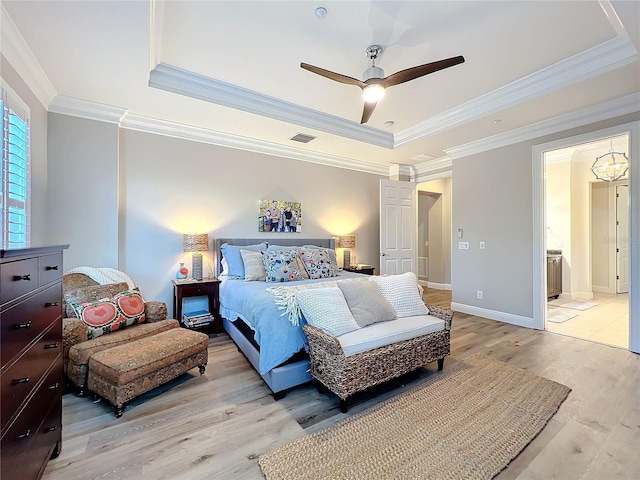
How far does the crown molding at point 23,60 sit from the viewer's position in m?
1.97

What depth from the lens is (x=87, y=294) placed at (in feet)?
8.66

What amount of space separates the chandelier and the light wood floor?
3.45 meters

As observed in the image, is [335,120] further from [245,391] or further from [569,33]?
[245,391]

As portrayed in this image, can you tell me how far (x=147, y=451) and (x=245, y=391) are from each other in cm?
80

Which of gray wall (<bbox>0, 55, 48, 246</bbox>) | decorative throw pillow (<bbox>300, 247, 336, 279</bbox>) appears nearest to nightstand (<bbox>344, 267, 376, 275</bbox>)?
decorative throw pillow (<bbox>300, 247, 336, 279</bbox>)

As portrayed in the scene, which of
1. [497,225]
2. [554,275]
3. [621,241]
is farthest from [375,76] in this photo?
[621,241]

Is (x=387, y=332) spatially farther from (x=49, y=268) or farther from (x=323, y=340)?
(x=49, y=268)

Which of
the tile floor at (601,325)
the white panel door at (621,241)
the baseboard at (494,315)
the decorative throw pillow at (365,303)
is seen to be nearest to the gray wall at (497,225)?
the baseboard at (494,315)

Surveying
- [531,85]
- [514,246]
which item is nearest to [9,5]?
[531,85]

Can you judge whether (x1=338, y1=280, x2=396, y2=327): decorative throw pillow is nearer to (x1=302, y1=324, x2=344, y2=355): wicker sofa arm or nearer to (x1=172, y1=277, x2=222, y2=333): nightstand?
(x1=302, y1=324, x2=344, y2=355): wicker sofa arm

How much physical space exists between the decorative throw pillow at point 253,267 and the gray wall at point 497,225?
3343mm

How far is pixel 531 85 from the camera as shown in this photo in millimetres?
3055

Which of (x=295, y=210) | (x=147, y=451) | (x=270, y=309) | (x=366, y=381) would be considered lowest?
(x=147, y=451)

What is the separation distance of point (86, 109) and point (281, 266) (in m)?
2.76
